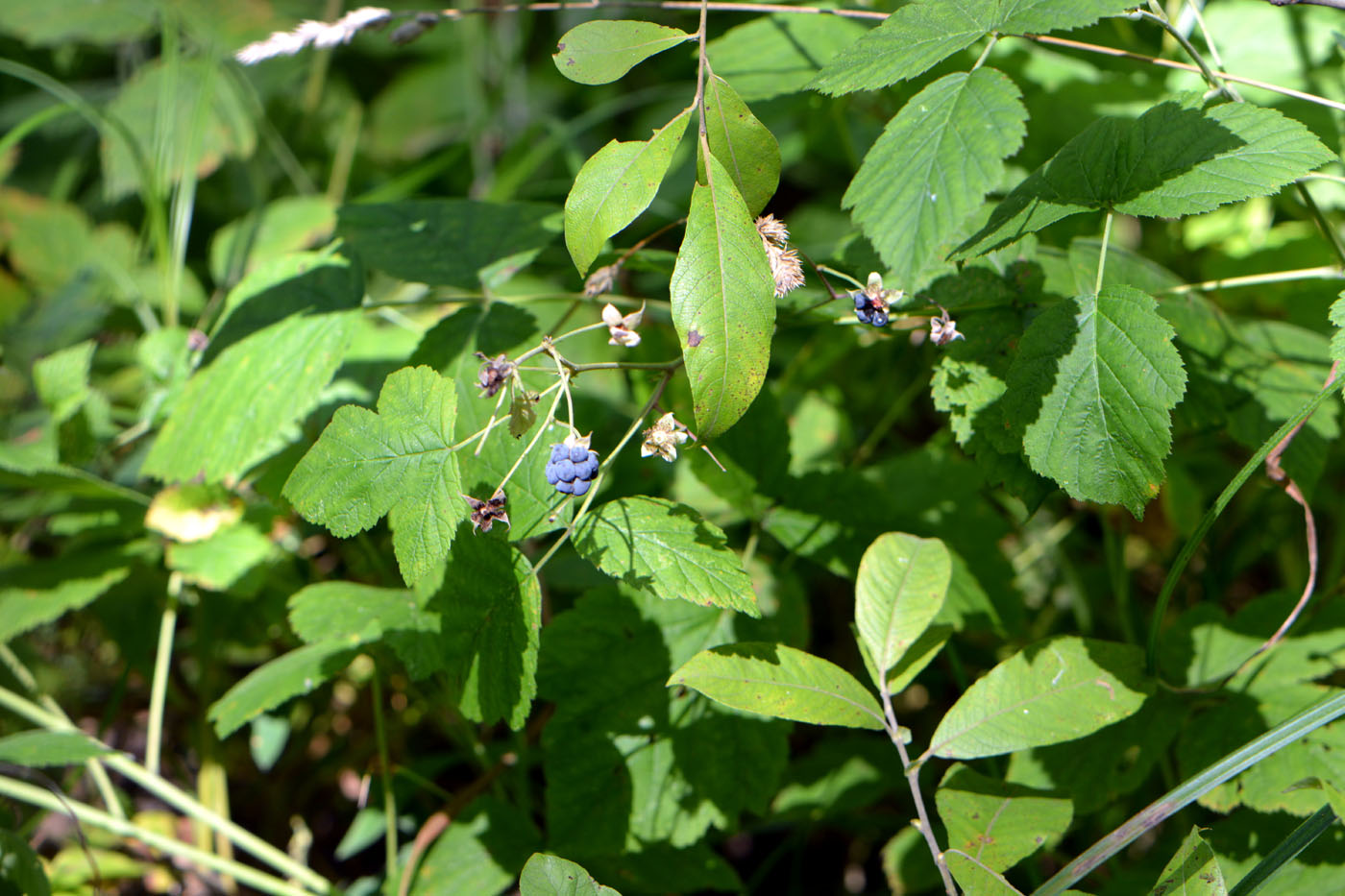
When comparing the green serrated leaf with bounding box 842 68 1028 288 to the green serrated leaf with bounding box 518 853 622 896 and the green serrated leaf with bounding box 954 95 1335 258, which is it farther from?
the green serrated leaf with bounding box 518 853 622 896

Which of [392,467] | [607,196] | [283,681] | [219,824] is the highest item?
[607,196]

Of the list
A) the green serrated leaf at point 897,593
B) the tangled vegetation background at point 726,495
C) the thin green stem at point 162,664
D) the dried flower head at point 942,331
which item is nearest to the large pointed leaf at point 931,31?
the tangled vegetation background at point 726,495

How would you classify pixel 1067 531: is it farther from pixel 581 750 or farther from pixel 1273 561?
pixel 581 750

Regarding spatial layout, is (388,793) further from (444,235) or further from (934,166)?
(934,166)

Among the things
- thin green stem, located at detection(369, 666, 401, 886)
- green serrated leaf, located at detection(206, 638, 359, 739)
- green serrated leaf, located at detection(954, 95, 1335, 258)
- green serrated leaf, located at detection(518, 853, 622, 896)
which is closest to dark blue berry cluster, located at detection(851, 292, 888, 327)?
green serrated leaf, located at detection(954, 95, 1335, 258)

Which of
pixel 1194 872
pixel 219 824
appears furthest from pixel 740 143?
pixel 219 824

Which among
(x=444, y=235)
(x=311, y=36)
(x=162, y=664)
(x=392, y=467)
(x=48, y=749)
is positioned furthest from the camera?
(x=162, y=664)
